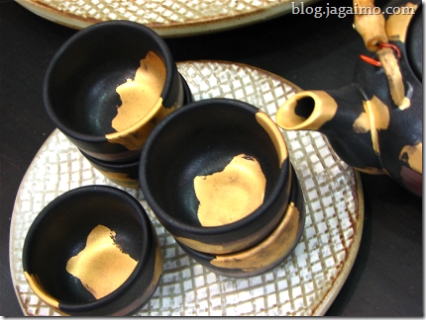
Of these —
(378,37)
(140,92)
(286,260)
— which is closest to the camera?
(378,37)

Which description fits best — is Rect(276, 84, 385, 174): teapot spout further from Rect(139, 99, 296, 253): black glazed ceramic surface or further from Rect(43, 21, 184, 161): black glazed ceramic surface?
Rect(43, 21, 184, 161): black glazed ceramic surface

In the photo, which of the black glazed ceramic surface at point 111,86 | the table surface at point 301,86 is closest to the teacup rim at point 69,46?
the black glazed ceramic surface at point 111,86

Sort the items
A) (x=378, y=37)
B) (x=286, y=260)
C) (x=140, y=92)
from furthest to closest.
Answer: (x=140, y=92)
(x=286, y=260)
(x=378, y=37)

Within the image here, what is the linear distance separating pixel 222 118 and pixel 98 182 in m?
0.26

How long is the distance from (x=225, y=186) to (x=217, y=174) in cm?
2

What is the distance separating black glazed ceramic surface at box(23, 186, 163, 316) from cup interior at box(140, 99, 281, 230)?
0.06 metres

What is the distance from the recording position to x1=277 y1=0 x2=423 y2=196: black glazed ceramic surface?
0.50 meters

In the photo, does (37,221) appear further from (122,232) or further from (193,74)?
(193,74)

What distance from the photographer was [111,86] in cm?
80

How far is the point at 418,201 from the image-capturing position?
72 centimetres

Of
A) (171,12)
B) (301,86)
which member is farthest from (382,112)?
(171,12)

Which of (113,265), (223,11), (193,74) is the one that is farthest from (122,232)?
(223,11)

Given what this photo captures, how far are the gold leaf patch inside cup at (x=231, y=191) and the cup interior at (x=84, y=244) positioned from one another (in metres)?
0.11

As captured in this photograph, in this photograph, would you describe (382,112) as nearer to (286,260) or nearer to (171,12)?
(286,260)
